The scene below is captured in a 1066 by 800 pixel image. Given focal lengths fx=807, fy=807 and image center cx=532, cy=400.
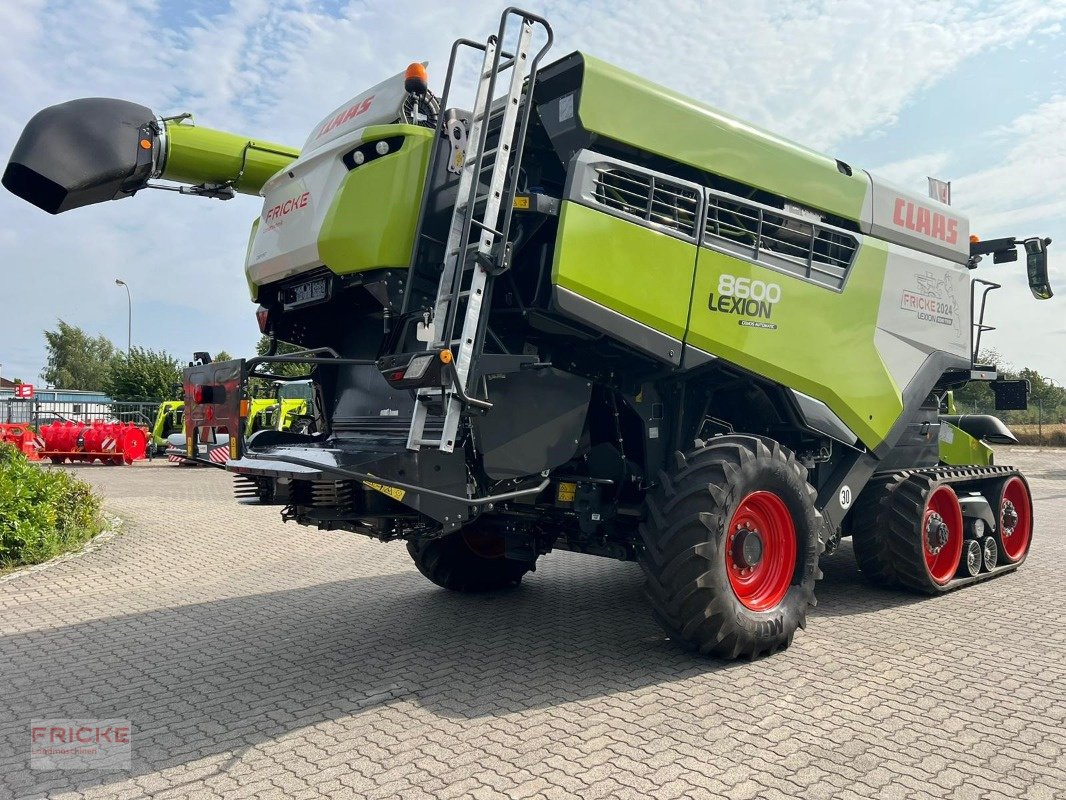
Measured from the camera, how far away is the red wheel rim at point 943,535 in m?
6.57

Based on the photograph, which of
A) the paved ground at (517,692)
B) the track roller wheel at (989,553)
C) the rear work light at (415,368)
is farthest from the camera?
the track roller wheel at (989,553)

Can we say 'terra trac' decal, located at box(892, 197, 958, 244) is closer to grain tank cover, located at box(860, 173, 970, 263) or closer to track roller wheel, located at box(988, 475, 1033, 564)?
grain tank cover, located at box(860, 173, 970, 263)

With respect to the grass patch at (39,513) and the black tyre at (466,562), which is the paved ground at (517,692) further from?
the grass patch at (39,513)

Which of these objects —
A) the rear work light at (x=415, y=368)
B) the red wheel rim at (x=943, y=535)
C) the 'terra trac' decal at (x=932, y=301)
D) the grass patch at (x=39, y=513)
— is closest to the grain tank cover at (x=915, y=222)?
the 'terra trac' decal at (x=932, y=301)

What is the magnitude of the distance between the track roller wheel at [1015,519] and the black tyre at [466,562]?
4.75 m

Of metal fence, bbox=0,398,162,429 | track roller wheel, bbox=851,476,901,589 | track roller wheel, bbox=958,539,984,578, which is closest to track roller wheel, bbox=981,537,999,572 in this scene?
→ track roller wheel, bbox=958,539,984,578

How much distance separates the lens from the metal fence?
2480cm

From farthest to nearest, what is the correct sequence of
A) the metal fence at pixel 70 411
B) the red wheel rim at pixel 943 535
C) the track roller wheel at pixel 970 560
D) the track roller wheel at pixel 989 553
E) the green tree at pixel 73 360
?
the green tree at pixel 73 360 < the metal fence at pixel 70 411 < the track roller wheel at pixel 989 553 < the track roller wheel at pixel 970 560 < the red wheel rim at pixel 943 535

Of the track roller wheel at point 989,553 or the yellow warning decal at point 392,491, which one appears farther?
the track roller wheel at point 989,553

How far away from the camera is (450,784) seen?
3.26m

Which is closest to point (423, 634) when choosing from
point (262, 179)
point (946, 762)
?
point (946, 762)

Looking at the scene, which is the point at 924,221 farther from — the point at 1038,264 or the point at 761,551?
the point at 761,551

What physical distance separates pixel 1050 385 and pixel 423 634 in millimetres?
40119

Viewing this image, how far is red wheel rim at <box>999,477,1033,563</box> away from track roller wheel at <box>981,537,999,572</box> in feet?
1.81
